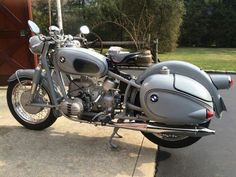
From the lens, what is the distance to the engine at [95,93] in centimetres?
499

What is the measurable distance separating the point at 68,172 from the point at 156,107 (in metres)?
1.10

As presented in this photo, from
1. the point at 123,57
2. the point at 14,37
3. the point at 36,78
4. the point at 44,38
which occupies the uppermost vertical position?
the point at 44,38

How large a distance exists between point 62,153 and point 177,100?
141 centimetres

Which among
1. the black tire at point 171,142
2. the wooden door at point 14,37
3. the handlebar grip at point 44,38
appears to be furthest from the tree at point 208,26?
the black tire at point 171,142

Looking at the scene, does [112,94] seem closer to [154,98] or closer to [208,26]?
[154,98]

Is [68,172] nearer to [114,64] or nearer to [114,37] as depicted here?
[114,64]

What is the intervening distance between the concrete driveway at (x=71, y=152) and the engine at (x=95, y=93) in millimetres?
451

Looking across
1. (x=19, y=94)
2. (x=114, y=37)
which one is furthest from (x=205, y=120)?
(x=114, y=37)

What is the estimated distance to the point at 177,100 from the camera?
4.46 m

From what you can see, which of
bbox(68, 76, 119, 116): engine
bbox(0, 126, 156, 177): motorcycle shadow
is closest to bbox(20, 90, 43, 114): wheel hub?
bbox(0, 126, 156, 177): motorcycle shadow

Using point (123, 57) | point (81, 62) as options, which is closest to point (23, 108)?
point (81, 62)

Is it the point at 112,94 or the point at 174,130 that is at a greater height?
the point at 112,94

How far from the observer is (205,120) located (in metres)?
4.49

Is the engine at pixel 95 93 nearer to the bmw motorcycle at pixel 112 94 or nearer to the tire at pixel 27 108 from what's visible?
the bmw motorcycle at pixel 112 94
